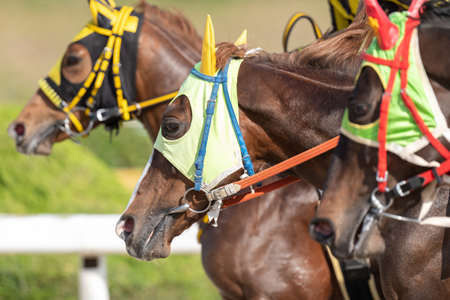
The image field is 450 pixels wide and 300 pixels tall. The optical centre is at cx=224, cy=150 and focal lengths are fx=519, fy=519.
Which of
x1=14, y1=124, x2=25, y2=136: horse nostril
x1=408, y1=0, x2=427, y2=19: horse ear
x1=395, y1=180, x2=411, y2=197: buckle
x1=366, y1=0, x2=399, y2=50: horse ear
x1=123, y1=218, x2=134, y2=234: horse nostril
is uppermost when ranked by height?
x1=408, y1=0, x2=427, y2=19: horse ear

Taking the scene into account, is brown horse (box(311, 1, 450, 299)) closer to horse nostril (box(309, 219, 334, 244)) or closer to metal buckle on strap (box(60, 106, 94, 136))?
horse nostril (box(309, 219, 334, 244))

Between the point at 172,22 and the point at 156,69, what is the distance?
1.48 feet

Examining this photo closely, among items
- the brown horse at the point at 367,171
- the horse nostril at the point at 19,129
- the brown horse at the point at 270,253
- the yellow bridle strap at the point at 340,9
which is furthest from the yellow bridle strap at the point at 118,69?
the brown horse at the point at 367,171

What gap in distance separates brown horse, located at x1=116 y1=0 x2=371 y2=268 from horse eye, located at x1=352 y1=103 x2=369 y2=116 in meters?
0.46

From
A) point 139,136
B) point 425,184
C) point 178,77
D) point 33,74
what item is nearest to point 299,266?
point 425,184

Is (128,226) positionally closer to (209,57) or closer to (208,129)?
(208,129)

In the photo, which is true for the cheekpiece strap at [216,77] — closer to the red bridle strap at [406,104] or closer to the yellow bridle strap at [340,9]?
the red bridle strap at [406,104]

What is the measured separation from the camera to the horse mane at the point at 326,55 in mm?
2285

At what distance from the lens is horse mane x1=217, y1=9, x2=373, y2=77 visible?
2.29 metres

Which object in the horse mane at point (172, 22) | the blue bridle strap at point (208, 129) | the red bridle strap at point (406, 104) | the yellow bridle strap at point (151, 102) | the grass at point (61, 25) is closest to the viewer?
the red bridle strap at point (406, 104)

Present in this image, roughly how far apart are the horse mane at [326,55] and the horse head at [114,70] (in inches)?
49.1

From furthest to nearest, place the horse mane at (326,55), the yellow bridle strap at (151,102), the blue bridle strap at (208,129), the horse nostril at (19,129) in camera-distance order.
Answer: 1. the horse nostril at (19,129)
2. the yellow bridle strap at (151,102)
3. the horse mane at (326,55)
4. the blue bridle strap at (208,129)

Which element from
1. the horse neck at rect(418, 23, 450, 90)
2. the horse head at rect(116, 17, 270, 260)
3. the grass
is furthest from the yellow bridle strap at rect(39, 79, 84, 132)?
the grass

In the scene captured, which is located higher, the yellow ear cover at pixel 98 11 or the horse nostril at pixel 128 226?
the yellow ear cover at pixel 98 11
